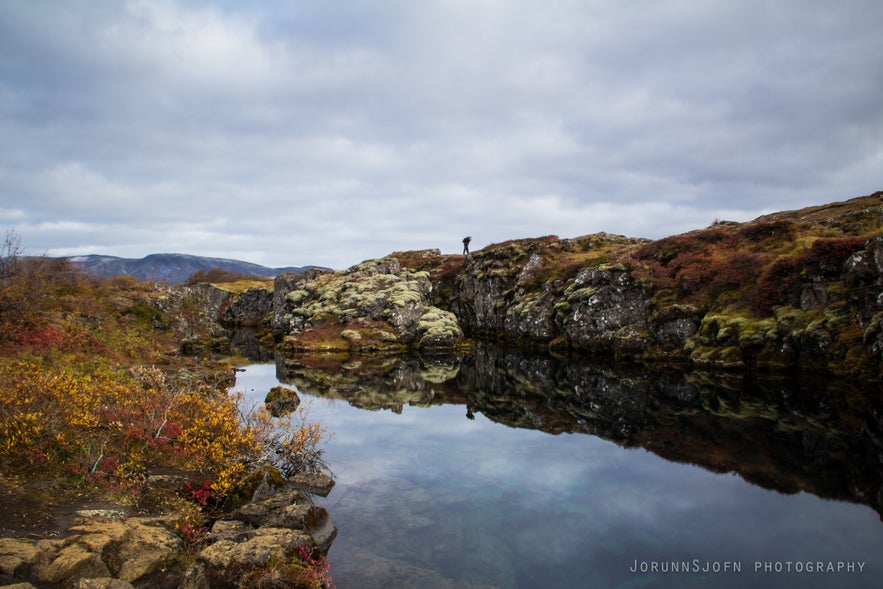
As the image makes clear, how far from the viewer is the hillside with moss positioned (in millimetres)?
35656

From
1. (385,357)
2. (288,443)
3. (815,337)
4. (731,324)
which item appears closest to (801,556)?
(288,443)

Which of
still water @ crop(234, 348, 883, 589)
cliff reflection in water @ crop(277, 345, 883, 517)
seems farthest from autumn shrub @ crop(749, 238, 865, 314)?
still water @ crop(234, 348, 883, 589)

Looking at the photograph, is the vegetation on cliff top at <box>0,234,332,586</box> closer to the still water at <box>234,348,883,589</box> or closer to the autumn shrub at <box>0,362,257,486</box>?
the autumn shrub at <box>0,362,257,486</box>

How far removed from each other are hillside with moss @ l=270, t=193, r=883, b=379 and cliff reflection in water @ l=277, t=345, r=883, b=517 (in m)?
4.34

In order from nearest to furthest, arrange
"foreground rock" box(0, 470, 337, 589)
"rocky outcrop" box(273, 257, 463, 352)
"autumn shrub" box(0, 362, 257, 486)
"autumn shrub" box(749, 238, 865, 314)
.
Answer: "foreground rock" box(0, 470, 337, 589)
"autumn shrub" box(0, 362, 257, 486)
"autumn shrub" box(749, 238, 865, 314)
"rocky outcrop" box(273, 257, 463, 352)

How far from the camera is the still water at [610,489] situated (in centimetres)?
1257

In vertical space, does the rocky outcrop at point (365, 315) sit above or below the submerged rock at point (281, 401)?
above

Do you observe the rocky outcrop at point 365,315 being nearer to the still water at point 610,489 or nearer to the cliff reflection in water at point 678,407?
the cliff reflection in water at point 678,407

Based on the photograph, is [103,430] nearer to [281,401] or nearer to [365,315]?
[281,401]

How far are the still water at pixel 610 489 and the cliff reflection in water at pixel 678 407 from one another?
0.14 meters

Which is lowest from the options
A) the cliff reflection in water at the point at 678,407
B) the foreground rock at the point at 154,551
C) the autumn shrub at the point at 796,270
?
the cliff reflection in water at the point at 678,407

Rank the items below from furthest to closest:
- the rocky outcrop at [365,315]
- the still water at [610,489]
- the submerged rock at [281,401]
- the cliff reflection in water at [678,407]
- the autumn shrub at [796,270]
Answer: the rocky outcrop at [365,315]
the autumn shrub at [796,270]
the submerged rock at [281,401]
the cliff reflection in water at [678,407]
the still water at [610,489]

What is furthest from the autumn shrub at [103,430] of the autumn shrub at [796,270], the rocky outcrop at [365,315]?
the autumn shrub at [796,270]

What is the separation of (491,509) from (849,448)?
16788 mm
